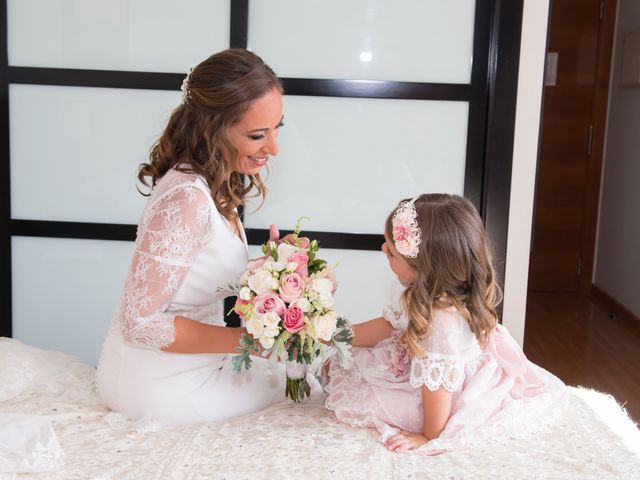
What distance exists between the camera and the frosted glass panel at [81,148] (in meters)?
3.40

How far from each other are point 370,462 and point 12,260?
2.27 meters

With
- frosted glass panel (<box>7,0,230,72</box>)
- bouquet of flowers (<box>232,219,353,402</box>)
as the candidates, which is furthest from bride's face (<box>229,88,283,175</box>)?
frosted glass panel (<box>7,0,230,72</box>)

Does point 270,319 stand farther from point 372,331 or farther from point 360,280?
point 360,280

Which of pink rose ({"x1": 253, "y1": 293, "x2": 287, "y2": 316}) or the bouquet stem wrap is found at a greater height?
pink rose ({"x1": 253, "y1": 293, "x2": 287, "y2": 316})

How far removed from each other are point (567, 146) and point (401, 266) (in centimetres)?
393

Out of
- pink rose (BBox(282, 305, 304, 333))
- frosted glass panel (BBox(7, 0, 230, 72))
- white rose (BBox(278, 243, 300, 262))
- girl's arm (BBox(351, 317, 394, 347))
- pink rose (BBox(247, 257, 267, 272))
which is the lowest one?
girl's arm (BBox(351, 317, 394, 347))

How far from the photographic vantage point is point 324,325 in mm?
1943

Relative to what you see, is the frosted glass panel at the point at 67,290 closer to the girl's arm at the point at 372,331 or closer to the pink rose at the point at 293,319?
the girl's arm at the point at 372,331

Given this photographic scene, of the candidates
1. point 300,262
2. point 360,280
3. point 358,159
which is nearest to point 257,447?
point 300,262

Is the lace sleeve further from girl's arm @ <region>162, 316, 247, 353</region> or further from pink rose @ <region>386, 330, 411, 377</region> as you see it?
pink rose @ <region>386, 330, 411, 377</region>

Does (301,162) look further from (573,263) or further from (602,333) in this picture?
(573,263)

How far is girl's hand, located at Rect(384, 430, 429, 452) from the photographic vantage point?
197 cm

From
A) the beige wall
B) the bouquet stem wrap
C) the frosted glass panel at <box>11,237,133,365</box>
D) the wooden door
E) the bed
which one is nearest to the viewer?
the bed

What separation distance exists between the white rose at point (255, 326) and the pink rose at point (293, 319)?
61 mm
